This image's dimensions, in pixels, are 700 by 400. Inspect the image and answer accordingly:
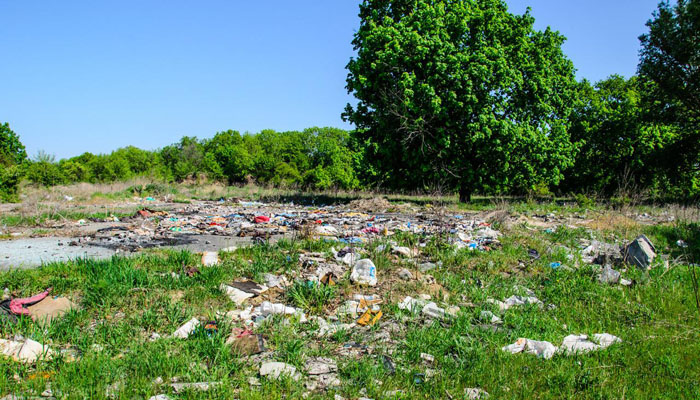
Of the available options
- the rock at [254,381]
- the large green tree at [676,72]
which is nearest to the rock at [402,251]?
the rock at [254,381]

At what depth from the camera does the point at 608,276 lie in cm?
500

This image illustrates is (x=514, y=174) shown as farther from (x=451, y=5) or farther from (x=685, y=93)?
(x=685, y=93)

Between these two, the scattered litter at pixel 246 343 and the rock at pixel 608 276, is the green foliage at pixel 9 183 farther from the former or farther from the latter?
the rock at pixel 608 276

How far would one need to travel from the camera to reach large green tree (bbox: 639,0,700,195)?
17031mm

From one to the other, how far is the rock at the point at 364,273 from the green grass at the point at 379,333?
14cm

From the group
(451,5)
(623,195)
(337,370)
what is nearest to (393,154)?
(451,5)

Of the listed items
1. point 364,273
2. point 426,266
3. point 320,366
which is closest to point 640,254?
point 426,266

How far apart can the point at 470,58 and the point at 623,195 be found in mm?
7032

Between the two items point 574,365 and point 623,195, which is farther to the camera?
point 623,195

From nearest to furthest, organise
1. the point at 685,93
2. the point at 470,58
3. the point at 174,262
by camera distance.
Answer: the point at 174,262, the point at 470,58, the point at 685,93

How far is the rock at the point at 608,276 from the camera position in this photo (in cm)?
496

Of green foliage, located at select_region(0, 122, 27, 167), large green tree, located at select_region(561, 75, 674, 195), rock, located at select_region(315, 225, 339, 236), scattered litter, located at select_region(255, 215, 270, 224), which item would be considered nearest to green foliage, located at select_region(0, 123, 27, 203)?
green foliage, located at select_region(0, 122, 27, 167)

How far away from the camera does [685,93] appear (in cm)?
1736

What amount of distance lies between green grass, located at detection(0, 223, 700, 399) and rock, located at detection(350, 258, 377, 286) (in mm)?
140
